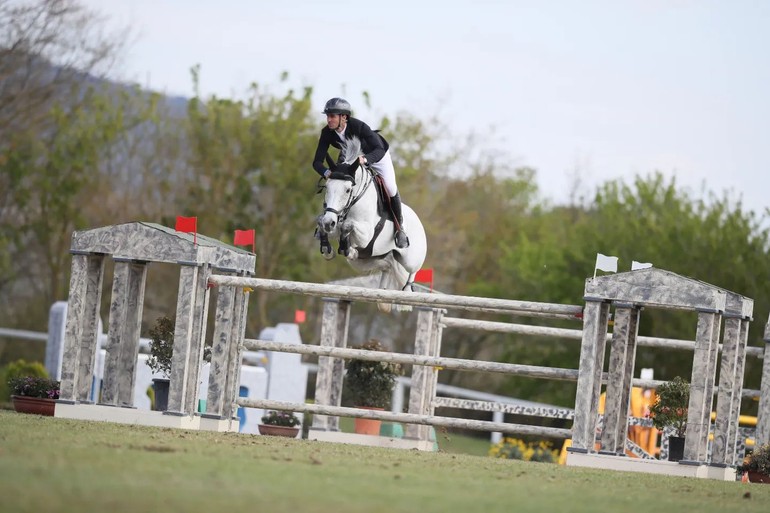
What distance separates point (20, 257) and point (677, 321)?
15450 mm

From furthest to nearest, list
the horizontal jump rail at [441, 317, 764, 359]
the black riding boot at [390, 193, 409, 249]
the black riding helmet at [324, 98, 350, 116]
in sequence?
1. the horizontal jump rail at [441, 317, 764, 359]
2. the black riding boot at [390, 193, 409, 249]
3. the black riding helmet at [324, 98, 350, 116]

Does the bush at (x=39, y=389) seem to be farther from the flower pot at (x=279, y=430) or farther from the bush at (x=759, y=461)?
the bush at (x=759, y=461)

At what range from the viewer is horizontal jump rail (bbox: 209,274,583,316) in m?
8.03

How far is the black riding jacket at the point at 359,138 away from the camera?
893 centimetres

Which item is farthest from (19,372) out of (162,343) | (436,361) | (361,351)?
(436,361)

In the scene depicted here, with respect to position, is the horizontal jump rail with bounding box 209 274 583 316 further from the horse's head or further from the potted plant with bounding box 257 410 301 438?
the potted plant with bounding box 257 410 301 438

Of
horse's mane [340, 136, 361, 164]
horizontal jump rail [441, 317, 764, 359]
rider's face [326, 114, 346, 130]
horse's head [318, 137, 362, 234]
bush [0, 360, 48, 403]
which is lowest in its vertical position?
bush [0, 360, 48, 403]

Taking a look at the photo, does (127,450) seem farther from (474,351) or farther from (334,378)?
(474,351)

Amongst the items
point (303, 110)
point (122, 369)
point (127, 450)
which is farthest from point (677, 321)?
point (127, 450)

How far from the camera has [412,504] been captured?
15.5 feet

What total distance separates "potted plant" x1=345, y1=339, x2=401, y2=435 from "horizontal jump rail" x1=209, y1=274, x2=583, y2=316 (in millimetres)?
3453

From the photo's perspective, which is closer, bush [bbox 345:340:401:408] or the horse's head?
the horse's head

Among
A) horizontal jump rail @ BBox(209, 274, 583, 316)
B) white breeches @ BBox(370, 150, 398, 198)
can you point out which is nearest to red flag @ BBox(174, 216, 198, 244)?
horizontal jump rail @ BBox(209, 274, 583, 316)

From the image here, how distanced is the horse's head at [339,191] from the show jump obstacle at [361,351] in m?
0.50
